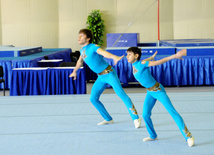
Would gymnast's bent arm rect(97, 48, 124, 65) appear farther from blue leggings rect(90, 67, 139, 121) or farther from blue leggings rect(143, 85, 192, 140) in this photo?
blue leggings rect(143, 85, 192, 140)

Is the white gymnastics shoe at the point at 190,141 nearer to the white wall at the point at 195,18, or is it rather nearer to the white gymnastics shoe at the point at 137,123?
the white gymnastics shoe at the point at 137,123

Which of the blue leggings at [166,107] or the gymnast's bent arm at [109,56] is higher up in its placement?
the gymnast's bent arm at [109,56]

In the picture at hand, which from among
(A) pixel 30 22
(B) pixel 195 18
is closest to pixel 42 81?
(A) pixel 30 22

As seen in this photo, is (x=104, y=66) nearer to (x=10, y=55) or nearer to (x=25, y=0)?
(x=10, y=55)

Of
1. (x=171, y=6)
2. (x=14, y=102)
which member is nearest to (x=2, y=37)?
(x=171, y=6)

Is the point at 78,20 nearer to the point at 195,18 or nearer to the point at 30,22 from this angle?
the point at 30,22

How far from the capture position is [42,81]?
26.7 feet

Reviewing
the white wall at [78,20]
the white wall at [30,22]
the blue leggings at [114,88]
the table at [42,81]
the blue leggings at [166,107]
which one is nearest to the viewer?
the blue leggings at [166,107]

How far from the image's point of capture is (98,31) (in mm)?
17953

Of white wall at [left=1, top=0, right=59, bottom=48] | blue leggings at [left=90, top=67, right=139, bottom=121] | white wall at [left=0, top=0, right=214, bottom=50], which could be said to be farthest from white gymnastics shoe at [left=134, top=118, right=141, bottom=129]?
white wall at [left=1, top=0, right=59, bottom=48]

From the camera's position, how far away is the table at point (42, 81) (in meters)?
8.08

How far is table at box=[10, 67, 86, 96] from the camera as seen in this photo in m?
8.08

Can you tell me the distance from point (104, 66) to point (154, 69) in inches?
216

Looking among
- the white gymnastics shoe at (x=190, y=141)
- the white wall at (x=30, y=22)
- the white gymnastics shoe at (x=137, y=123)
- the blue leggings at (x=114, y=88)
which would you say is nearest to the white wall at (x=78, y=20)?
the white wall at (x=30, y=22)
